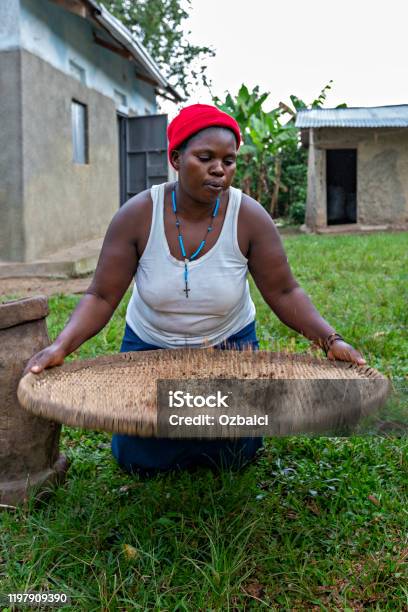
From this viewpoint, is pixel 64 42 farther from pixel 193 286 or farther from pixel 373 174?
pixel 373 174

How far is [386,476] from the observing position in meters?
2.38

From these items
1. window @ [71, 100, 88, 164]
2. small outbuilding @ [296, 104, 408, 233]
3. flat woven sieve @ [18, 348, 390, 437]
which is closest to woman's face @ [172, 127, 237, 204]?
flat woven sieve @ [18, 348, 390, 437]

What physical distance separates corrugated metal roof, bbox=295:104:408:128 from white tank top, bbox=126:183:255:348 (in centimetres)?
1126

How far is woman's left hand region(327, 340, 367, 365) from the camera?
6.34 ft

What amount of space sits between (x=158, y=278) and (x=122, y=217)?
252 mm

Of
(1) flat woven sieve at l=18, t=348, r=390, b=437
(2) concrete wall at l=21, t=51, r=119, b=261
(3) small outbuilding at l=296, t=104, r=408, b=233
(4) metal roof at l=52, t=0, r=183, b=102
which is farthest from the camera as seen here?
(3) small outbuilding at l=296, t=104, r=408, b=233

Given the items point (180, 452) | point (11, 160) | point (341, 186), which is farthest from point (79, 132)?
point (341, 186)

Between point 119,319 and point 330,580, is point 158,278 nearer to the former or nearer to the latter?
point 330,580

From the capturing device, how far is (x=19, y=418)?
2.12 metres

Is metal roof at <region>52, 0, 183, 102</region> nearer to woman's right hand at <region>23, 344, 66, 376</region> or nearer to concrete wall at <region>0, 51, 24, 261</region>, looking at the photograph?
concrete wall at <region>0, 51, 24, 261</region>

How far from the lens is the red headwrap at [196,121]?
209 centimetres

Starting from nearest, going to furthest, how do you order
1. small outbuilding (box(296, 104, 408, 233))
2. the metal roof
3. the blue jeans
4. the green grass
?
the green grass, the blue jeans, the metal roof, small outbuilding (box(296, 104, 408, 233))

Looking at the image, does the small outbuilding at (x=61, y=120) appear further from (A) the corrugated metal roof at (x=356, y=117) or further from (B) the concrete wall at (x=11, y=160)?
(A) the corrugated metal roof at (x=356, y=117)

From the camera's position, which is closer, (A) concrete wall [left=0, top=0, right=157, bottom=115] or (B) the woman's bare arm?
(B) the woman's bare arm
